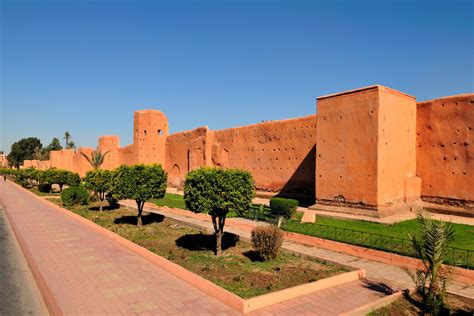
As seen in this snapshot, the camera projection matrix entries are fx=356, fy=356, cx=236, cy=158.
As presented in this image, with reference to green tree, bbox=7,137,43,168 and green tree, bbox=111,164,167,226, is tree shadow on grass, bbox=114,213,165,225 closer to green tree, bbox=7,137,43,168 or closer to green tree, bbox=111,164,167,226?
green tree, bbox=111,164,167,226

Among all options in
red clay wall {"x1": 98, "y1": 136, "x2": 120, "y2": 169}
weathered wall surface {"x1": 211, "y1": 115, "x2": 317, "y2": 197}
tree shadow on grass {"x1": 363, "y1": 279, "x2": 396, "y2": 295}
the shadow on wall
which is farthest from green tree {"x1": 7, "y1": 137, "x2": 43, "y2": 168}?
tree shadow on grass {"x1": 363, "y1": 279, "x2": 396, "y2": 295}

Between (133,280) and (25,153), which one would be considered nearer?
(133,280)

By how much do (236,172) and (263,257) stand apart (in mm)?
2464

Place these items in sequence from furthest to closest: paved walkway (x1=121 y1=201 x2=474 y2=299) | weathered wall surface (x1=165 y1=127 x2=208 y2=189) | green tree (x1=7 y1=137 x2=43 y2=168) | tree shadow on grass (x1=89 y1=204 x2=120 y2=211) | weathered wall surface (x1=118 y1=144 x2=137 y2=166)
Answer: green tree (x1=7 y1=137 x2=43 y2=168) → weathered wall surface (x1=118 y1=144 x2=137 y2=166) → weathered wall surface (x1=165 y1=127 x2=208 y2=189) → tree shadow on grass (x1=89 y1=204 x2=120 y2=211) → paved walkway (x1=121 y1=201 x2=474 y2=299)

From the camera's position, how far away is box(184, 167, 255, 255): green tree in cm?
980

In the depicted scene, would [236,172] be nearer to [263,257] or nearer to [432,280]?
[263,257]

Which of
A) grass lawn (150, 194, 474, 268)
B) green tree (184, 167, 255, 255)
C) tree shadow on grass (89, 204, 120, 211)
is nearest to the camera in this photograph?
grass lawn (150, 194, 474, 268)

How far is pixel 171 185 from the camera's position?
1342 inches

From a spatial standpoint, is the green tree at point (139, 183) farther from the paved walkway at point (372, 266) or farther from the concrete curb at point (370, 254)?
the concrete curb at point (370, 254)

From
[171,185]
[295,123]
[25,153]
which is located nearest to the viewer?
[295,123]

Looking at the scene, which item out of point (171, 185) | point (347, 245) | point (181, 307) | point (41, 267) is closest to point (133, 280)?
point (181, 307)

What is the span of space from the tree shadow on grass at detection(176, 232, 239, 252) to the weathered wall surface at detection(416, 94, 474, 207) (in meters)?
9.72

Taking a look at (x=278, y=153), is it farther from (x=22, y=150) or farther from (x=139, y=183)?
(x=22, y=150)

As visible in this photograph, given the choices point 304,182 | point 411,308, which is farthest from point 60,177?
point 411,308
